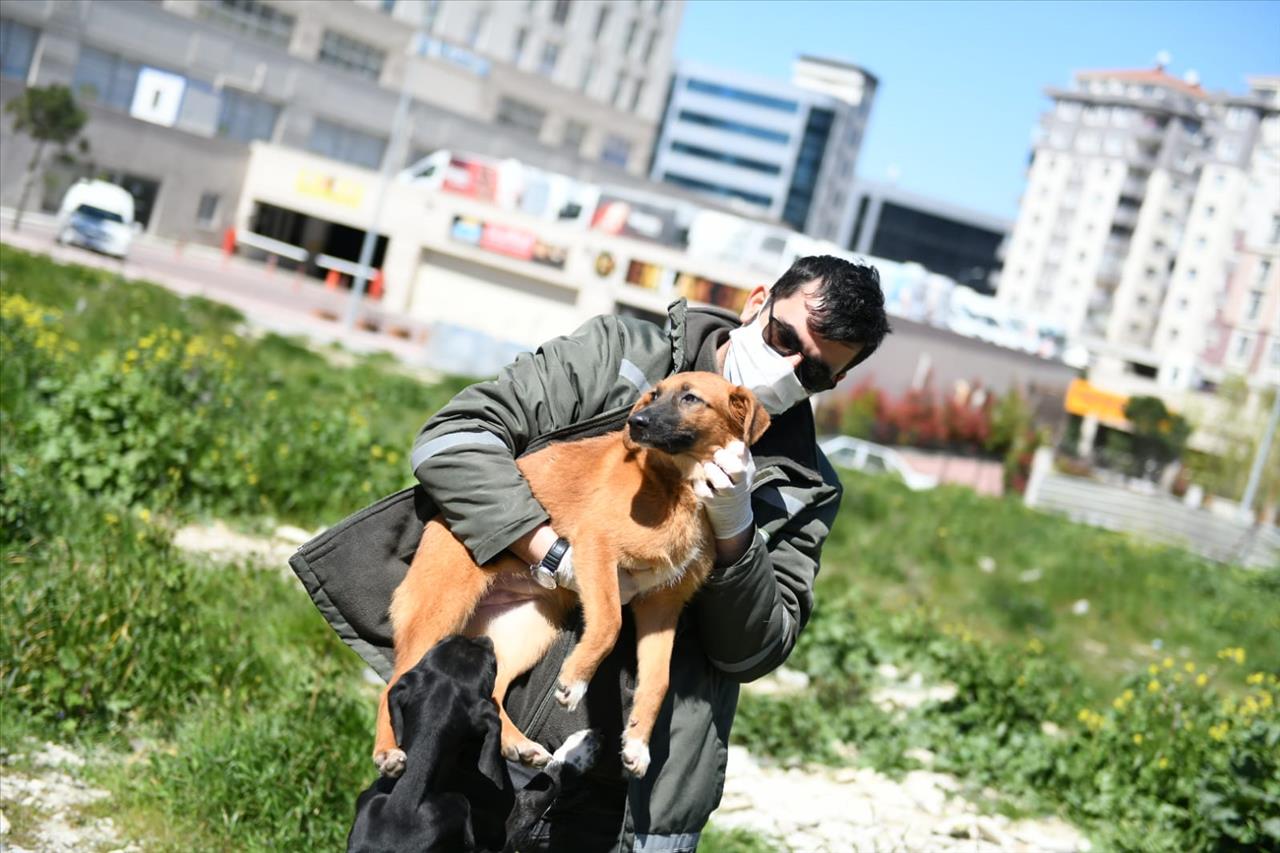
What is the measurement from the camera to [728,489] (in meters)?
2.73

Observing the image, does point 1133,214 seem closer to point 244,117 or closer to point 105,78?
point 244,117

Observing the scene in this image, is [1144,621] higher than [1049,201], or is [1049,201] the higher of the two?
[1049,201]

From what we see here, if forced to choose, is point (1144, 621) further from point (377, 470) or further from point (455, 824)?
point (455, 824)

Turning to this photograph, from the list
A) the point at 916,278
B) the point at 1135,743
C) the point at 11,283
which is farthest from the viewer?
the point at 916,278

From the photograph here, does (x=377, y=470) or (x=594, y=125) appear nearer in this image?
(x=377, y=470)

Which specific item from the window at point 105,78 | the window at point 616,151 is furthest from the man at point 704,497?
the window at point 616,151

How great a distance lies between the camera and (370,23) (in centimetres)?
2167

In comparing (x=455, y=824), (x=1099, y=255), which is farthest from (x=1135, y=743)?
(x=1099, y=255)

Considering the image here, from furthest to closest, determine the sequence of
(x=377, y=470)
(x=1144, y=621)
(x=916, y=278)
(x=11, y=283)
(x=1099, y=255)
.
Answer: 1. (x=1099, y=255)
2. (x=916, y=278)
3. (x=1144, y=621)
4. (x=11, y=283)
5. (x=377, y=470)

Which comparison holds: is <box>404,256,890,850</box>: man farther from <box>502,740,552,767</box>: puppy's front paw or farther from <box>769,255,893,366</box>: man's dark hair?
<box>502,740,552,767</box>: puppy's front paw

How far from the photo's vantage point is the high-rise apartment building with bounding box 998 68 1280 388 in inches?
3644

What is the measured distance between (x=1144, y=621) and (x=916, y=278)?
121 feet

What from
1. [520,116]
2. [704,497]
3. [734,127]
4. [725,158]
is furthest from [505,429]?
[734,127]

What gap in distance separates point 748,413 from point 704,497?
40cm
